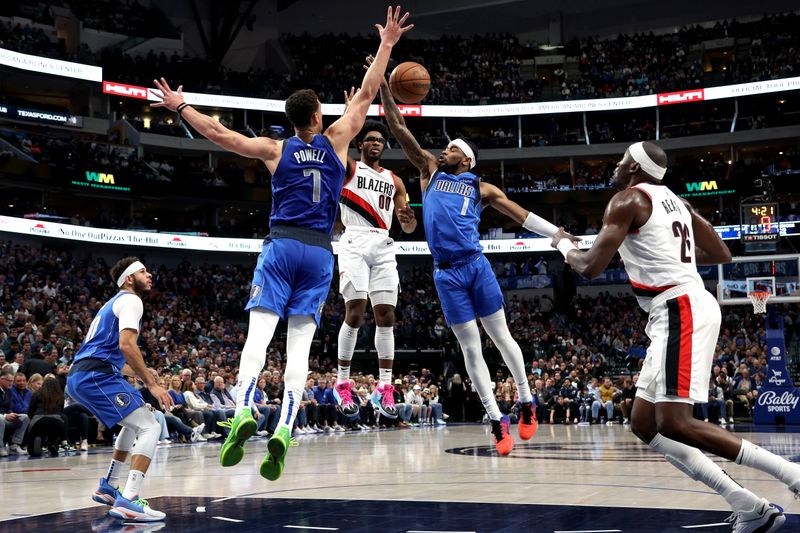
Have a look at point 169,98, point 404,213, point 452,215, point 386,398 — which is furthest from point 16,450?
point 169,98

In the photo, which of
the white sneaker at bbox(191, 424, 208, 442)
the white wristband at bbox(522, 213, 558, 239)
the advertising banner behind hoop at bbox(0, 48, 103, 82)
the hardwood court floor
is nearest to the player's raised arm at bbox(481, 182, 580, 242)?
the white wristband at bbox(522, 213, 558, 239)

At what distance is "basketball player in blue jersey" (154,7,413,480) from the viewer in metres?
6.34

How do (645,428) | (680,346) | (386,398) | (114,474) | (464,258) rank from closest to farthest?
(680,346), (645,428), (114,474), (464,258), (386,398)

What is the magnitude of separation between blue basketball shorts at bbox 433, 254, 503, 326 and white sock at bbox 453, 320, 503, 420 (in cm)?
10

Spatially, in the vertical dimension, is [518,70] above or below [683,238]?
above

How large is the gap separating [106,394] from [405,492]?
9.91ft

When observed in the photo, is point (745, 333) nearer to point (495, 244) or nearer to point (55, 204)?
point (495, 244)

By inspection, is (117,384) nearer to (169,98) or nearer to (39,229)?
(169,98)

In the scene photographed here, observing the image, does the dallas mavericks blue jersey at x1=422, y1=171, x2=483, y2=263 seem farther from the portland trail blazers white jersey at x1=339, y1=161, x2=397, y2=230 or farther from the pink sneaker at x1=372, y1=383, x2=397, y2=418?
the pink sneaker at x1=372, y1=383, x2=397, y2=418

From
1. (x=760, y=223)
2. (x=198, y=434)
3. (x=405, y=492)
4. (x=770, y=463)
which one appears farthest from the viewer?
(x=760, y=223)

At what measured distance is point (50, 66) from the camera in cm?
3816

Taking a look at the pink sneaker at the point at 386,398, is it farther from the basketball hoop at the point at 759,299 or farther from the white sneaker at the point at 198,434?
the basketball hoop at the point at 759,299

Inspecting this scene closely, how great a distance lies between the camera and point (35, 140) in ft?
117

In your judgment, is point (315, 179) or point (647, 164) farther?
point (315, 179)
